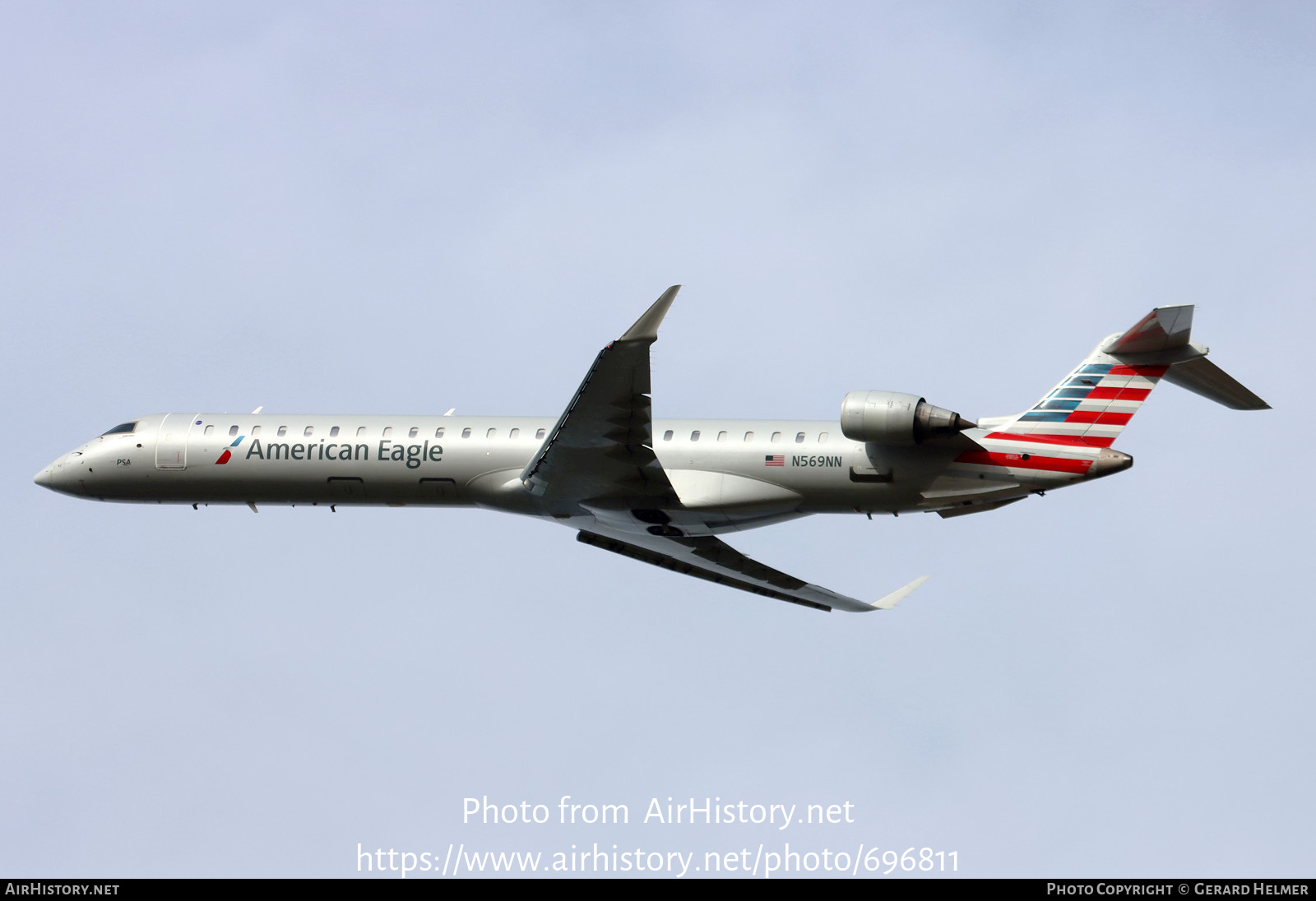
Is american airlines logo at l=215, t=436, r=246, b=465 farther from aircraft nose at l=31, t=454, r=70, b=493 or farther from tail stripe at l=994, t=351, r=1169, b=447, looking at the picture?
tail stripe at l=994, t=351, r=1169, b=447

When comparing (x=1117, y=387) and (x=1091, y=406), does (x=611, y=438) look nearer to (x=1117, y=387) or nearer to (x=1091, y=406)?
(x=1091, y=406)

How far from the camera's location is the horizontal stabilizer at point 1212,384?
30.8 metres

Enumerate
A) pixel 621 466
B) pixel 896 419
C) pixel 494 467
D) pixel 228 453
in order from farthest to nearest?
pixel 228 453, pixel 494 467, pixel 621 466, pixel 896 419

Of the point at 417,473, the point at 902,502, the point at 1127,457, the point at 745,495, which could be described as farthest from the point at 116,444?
the point at 1127,457

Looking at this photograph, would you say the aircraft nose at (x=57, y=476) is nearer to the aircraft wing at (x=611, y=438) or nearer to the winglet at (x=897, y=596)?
the aircraft wing at (x=611, y=438)

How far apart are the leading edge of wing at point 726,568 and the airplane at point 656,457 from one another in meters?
0.09

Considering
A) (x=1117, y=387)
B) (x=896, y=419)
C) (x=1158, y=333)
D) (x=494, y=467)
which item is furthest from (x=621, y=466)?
(x=1158, y=333)

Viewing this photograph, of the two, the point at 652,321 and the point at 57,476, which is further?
the point at 57,476

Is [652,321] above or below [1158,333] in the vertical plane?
below

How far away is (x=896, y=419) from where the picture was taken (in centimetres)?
3108

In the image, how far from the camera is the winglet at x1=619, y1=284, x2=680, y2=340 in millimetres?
27750

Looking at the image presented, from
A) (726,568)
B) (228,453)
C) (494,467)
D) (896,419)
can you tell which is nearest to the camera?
(896,419)

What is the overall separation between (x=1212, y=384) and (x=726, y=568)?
41.5ft
